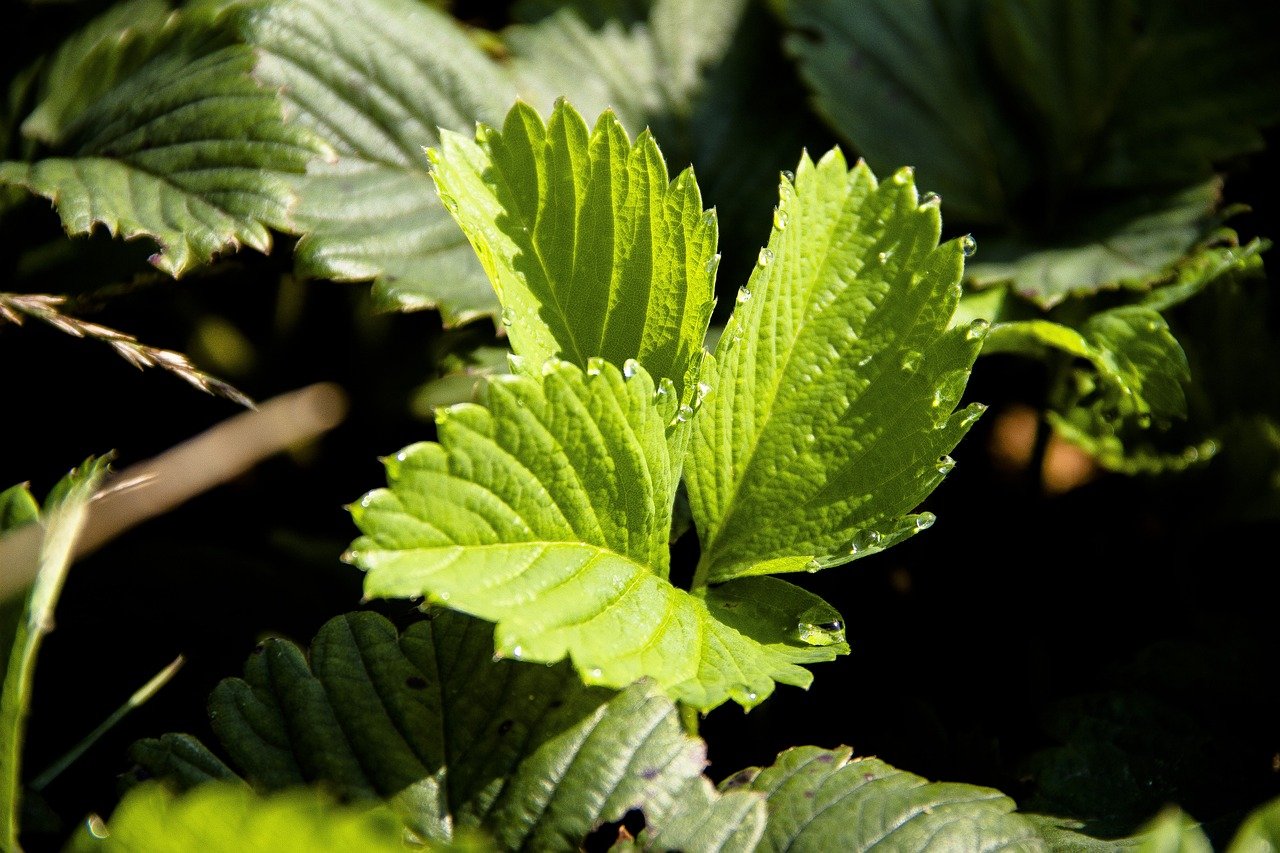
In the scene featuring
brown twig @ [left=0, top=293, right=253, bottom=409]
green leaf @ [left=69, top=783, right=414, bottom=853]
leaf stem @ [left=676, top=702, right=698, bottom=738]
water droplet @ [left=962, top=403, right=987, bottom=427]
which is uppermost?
brown twig @ [left=0, top=293, right=253, bottom=409]

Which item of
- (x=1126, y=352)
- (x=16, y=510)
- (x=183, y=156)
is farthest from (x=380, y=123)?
(x=1126, y=352)

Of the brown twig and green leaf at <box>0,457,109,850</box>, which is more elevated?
the brown twig

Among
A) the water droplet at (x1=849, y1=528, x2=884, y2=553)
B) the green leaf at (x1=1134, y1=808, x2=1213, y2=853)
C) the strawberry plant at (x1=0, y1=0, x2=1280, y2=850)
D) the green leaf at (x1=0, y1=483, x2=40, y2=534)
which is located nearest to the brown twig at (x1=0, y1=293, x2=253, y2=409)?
the strawberry plant at (x1=0, y1=0, x2=1280, y2=850)

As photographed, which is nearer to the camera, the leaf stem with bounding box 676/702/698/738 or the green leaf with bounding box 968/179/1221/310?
the leaf stem with bounding box 676/702/698/738

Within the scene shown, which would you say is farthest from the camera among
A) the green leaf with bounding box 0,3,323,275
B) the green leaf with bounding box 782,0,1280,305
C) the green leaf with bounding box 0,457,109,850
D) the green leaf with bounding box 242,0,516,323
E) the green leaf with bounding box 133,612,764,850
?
the green leaf with bounding box 782,0,1280,305

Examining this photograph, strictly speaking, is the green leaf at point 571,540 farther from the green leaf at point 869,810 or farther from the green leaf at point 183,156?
the green leaf at point 183,156

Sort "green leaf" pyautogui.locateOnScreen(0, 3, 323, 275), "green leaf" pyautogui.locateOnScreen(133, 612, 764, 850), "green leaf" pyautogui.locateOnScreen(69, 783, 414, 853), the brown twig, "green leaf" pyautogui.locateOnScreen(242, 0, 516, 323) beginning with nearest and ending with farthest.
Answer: "green leaf" pyautogui.locateOnScreen(69, 783, 414, 853) → "green leaf" pyautogui.locateOnScreen(133, 612, 764, 850) → the brown twig → "green leaf" pyautogui.locateOnScreen(0, 3, 323, 275) → "green leaf" pyautogui.locateOnScreen(242, 0, 516, 323)

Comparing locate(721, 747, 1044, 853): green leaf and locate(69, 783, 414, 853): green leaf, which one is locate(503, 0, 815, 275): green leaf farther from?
locate(69, 783, 414, 853): green leaf
